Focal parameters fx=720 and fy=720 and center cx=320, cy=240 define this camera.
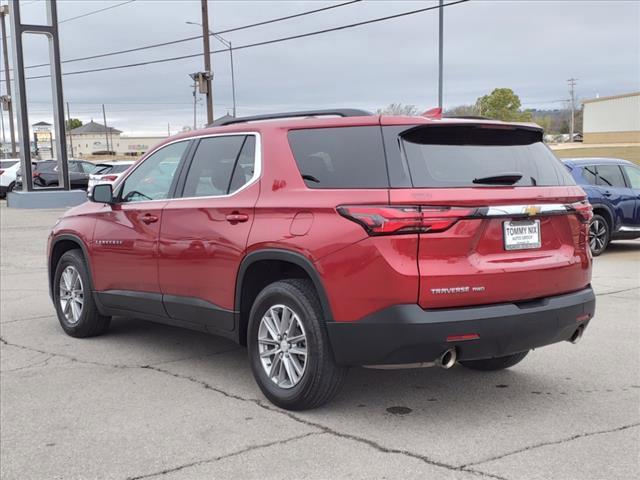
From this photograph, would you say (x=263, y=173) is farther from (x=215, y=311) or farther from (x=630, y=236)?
(x=630, y=236)

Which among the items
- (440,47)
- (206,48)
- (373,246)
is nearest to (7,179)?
(206,48)

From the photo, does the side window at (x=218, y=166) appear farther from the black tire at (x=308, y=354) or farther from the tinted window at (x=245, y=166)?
the black tire at (x=308, y=354)

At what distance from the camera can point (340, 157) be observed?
14.7ft

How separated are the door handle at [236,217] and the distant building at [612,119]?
6578 centimetres

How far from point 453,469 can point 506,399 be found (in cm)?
131

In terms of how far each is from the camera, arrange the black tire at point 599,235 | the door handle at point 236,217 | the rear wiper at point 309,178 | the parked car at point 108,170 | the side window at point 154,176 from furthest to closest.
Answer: the parked car at point 108,170 < the black tire at point 599,235 < the side window at point 154,176 < the door handle at point 236,217 < the rear wiper at point 309,178

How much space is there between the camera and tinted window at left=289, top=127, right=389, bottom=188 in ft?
14.0

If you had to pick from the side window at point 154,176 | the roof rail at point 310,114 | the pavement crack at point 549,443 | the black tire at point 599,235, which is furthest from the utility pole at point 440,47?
the pavement crack at point 549,443

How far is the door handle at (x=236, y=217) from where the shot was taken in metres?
4.90

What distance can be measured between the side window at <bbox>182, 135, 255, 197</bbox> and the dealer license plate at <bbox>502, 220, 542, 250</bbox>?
72.0 inches

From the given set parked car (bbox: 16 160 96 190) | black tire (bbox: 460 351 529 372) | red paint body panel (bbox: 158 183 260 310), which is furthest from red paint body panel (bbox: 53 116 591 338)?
parked car (bbox: 16 160 96 190)

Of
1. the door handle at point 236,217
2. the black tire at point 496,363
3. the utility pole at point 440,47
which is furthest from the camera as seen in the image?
the utility pole at point 440,47

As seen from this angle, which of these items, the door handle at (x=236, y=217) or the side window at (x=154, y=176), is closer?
the door handle at (x=236, y=217)

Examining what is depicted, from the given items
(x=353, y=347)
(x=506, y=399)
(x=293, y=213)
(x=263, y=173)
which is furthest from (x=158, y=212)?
(x=506, y=399)
